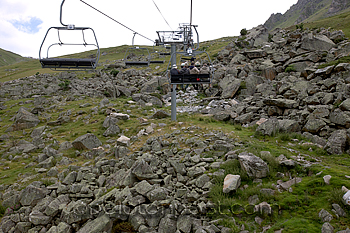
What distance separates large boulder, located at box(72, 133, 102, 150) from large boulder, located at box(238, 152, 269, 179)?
10255mm

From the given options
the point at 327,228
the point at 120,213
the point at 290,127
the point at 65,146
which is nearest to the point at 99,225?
the point at 120,213

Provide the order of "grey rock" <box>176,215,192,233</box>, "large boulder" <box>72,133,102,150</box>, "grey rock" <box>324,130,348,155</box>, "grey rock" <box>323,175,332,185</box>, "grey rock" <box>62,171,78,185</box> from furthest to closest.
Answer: "large boulder" <box>72,133,102,150</box> → "grey rock" <box>324,130,348,155</box> → "grey rock" <box>62,171,78,185</box> → "grey rock" <box>323,175,332,185</box> → "grey rock" <box>176,215,192,233</box>

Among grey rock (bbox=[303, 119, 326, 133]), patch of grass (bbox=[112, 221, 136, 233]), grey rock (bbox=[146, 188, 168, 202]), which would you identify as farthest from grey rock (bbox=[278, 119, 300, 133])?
patch of grass (bbox=[112, 221, 136, 233])

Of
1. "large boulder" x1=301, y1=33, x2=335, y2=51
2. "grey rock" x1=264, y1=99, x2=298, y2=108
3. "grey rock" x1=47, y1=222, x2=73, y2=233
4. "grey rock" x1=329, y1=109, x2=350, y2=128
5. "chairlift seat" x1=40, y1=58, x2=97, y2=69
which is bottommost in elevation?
"grey rock" x1=47, y1=222, x2=73, y2=233

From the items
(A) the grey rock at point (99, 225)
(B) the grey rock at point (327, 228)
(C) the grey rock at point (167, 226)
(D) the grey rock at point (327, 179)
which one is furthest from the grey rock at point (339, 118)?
(A) the grey rock at point (99, 225)

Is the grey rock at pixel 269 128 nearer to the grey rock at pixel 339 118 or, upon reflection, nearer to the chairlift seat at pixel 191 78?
the grey rock at pixel 339 118

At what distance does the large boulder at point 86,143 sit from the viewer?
1367 cm

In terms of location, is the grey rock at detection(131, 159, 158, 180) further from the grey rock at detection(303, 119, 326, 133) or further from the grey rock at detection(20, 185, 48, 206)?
the grey rock at detection(303, 119, 326, 133)

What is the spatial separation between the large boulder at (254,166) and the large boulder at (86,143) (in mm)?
10255

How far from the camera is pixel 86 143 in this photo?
45.2 feet

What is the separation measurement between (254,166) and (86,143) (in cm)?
1102

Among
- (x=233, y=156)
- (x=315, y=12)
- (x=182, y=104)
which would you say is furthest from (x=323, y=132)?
(x=315, y=12)

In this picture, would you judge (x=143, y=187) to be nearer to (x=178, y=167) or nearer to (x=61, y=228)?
(x=178, y=167)

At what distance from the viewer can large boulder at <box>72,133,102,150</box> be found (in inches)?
538
